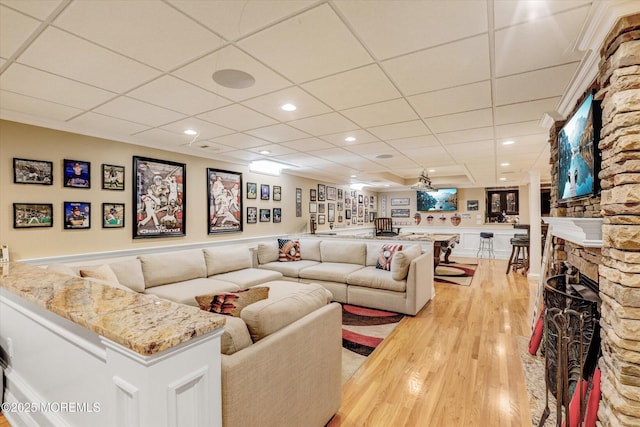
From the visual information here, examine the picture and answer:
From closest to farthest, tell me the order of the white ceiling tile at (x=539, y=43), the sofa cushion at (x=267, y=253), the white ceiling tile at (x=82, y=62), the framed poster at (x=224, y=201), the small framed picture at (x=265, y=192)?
1. the white ceiling tile at (x=539, y=43)
2. the white ceiling tile at (x=82, y=62)
3. the framed poster at (x=224, y=201)
4. the sofa cushion at (x=267, y=253)
5. the small framed picture at (x=265, y=192)

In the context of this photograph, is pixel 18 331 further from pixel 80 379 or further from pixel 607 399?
pixel 607 399

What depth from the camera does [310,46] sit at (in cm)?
174

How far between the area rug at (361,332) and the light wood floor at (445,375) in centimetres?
8

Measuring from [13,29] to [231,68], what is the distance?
111 cm

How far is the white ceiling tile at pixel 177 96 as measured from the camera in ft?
7.39

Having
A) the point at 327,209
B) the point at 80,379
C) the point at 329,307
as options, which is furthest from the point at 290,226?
the point at 80,379

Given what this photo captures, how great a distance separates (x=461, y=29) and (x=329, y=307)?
176 cm

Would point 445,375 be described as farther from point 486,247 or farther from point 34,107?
point 486,247

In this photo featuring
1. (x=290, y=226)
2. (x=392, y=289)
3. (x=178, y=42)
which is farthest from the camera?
(x=290, y=226)

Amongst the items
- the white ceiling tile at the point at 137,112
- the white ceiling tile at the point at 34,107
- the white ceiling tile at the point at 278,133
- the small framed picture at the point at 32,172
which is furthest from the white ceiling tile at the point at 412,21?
the small framed picture at the point at 32,172

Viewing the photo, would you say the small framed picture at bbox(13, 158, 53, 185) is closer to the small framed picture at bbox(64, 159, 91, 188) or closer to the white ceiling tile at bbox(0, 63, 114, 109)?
the small framed picture at bbox(64, 159, 91, 188)

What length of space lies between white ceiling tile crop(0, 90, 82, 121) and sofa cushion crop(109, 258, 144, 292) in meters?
1.61

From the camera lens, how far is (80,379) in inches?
50.9

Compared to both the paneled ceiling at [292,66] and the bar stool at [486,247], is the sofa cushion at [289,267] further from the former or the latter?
the bar stool at [486,247]
